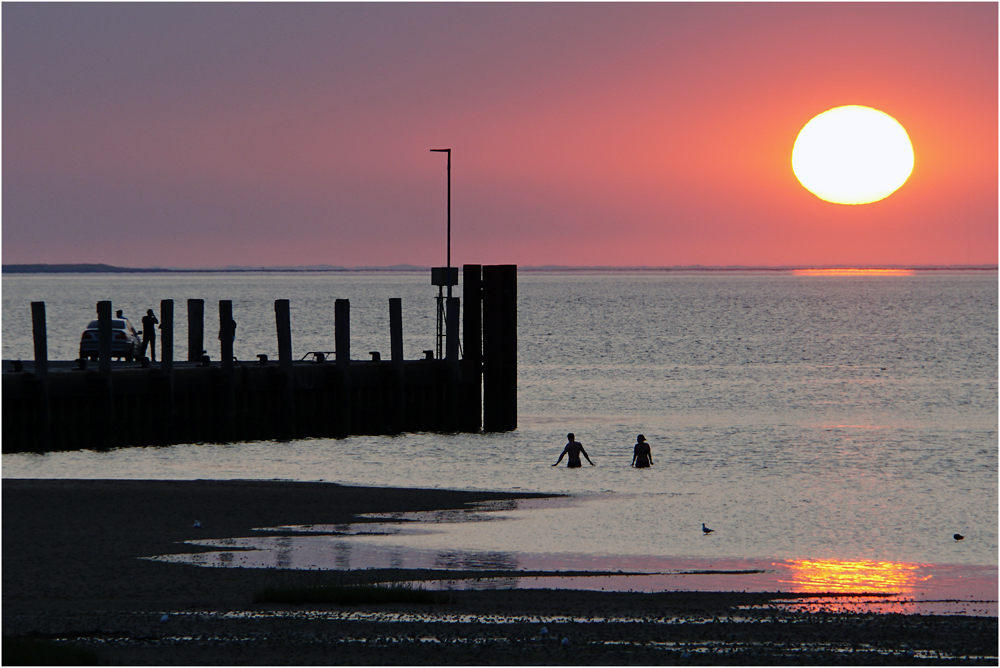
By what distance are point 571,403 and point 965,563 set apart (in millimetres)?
33463

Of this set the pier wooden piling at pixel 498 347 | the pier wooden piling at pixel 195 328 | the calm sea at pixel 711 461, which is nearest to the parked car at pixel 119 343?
the calm sea at pixel 711 461

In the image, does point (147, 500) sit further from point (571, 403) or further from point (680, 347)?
point (680, 347)

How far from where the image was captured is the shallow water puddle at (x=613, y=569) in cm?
2062

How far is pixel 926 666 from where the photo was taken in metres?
14.6

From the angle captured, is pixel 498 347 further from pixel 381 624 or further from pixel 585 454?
pixel 381 624

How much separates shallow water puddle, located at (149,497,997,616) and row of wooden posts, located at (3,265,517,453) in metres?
3.81

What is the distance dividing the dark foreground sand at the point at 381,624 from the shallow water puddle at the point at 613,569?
0.90 metres

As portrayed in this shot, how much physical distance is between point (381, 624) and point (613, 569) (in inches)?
296

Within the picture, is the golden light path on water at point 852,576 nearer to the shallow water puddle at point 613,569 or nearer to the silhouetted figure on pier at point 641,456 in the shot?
the shallow water puddle at point 613,569

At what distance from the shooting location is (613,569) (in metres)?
23.1

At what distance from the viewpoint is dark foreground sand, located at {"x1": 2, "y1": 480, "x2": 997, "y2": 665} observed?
48.3ft

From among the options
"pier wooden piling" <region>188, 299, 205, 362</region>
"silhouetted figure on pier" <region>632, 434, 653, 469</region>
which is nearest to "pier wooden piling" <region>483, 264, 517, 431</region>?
"silhouetted figure on pier" <region>632, 434, 653, 469</region>

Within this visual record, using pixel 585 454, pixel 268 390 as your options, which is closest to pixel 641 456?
pixel 585 454

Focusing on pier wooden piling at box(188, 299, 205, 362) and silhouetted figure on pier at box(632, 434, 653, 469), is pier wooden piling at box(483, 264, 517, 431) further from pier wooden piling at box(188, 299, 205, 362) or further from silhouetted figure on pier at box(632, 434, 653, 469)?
pier wooden piling at box(188, 299, 205, 362)
